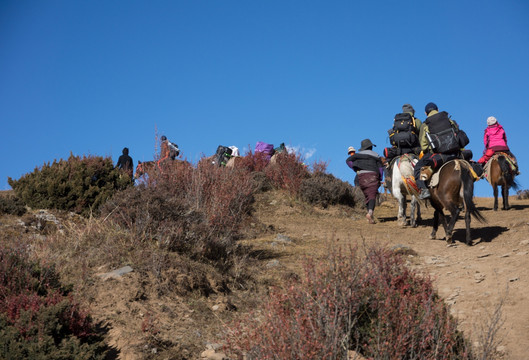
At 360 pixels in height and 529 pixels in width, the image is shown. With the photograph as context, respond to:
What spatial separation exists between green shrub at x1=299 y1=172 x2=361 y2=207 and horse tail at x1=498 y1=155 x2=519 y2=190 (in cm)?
451

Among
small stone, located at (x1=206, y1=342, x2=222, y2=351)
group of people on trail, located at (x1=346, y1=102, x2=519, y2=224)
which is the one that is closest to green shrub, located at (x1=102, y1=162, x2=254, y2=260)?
small stone, located at (x1=206, y1=342, x2=222, y2=351)

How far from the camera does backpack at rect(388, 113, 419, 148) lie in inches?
501

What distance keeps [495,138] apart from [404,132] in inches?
133

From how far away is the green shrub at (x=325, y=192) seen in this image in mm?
15531

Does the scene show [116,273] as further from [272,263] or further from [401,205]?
[401,205]

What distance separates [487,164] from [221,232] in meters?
9.16

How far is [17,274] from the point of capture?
5.32 m

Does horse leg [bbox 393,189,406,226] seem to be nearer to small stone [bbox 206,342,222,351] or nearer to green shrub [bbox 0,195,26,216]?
small stone [bbox 206,342,222,351]

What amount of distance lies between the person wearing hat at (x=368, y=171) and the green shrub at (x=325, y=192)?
6.16 ft

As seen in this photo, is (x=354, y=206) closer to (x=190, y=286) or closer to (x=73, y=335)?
(x=190, y=286)

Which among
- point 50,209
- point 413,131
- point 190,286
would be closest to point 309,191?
point 413,131

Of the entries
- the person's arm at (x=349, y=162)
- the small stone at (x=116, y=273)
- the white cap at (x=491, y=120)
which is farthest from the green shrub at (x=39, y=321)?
the white cap at (x=491, y=120)

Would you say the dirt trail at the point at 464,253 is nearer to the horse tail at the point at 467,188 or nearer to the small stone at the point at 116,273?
the horse tail at the point at 467,188

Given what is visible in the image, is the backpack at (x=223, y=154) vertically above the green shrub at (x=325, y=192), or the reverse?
the backpack at (x=223, y=154)
